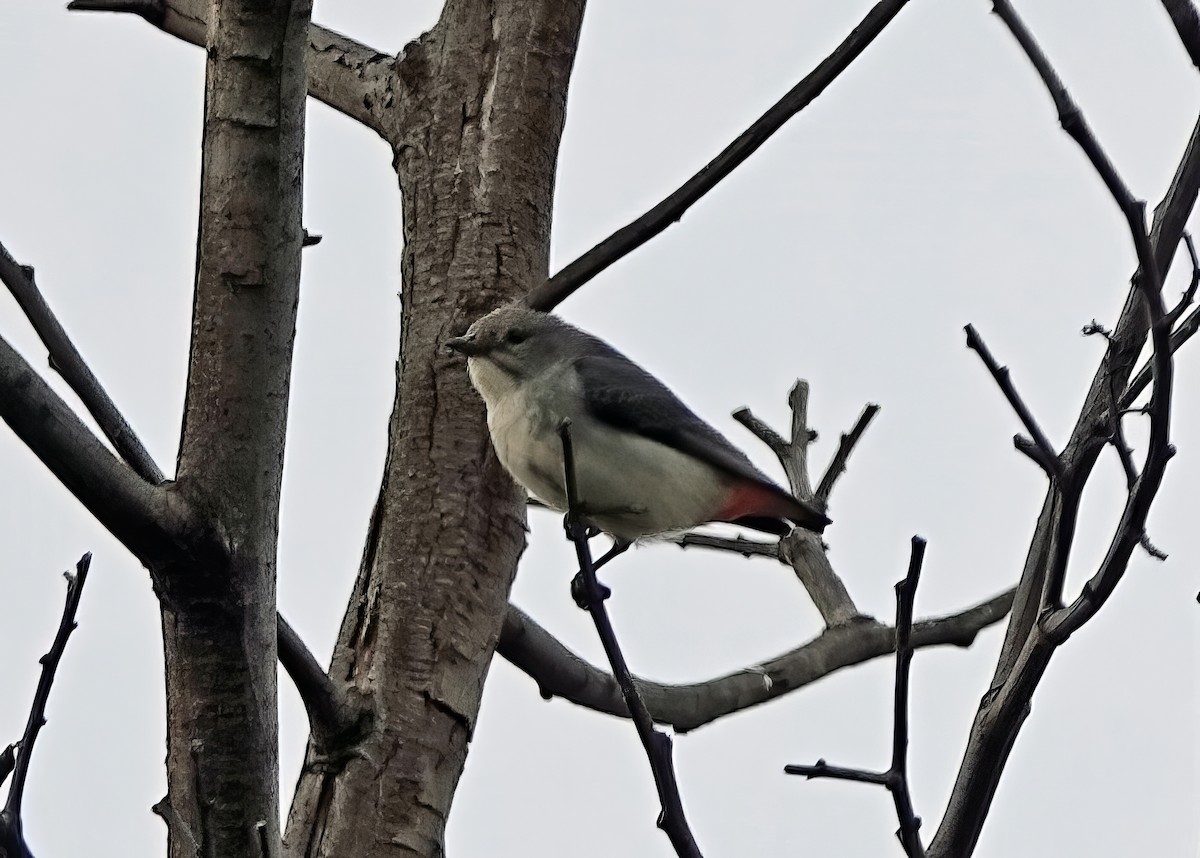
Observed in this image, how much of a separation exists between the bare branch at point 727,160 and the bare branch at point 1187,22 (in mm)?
921

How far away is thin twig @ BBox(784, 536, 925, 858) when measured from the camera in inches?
75.4

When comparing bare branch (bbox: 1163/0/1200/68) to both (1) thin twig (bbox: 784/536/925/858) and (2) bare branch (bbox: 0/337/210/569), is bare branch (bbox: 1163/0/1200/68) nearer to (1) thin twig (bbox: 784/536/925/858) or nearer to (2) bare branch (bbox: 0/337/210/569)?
(1) thin twig (bbox: 784/536/925/858)

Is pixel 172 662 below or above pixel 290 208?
below

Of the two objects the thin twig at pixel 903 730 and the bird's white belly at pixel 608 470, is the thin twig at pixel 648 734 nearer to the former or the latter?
the thin twig at pixel 903 730

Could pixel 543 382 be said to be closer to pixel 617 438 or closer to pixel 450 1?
pixel 617 438

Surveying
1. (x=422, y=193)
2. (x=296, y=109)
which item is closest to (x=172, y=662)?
(x=296, y=109)

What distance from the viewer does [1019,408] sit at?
219cm

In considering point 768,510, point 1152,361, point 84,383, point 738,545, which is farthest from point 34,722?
point 738,545

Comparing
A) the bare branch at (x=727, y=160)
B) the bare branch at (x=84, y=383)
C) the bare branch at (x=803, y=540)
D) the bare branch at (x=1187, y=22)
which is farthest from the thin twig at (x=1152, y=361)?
the bare branch at (x=803, y=540)

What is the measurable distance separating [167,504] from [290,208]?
566 mm

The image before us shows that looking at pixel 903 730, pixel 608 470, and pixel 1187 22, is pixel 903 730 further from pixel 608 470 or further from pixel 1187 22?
pixel 608 470

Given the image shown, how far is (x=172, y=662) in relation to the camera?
97.7 inches

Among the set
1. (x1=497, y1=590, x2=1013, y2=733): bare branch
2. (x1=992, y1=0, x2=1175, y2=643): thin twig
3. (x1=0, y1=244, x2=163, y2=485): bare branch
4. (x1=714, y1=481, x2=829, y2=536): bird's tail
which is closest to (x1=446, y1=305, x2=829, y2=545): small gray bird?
(x1=714, y1=481, x2=829, y2=536): bird's tail

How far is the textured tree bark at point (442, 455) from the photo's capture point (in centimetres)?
339
